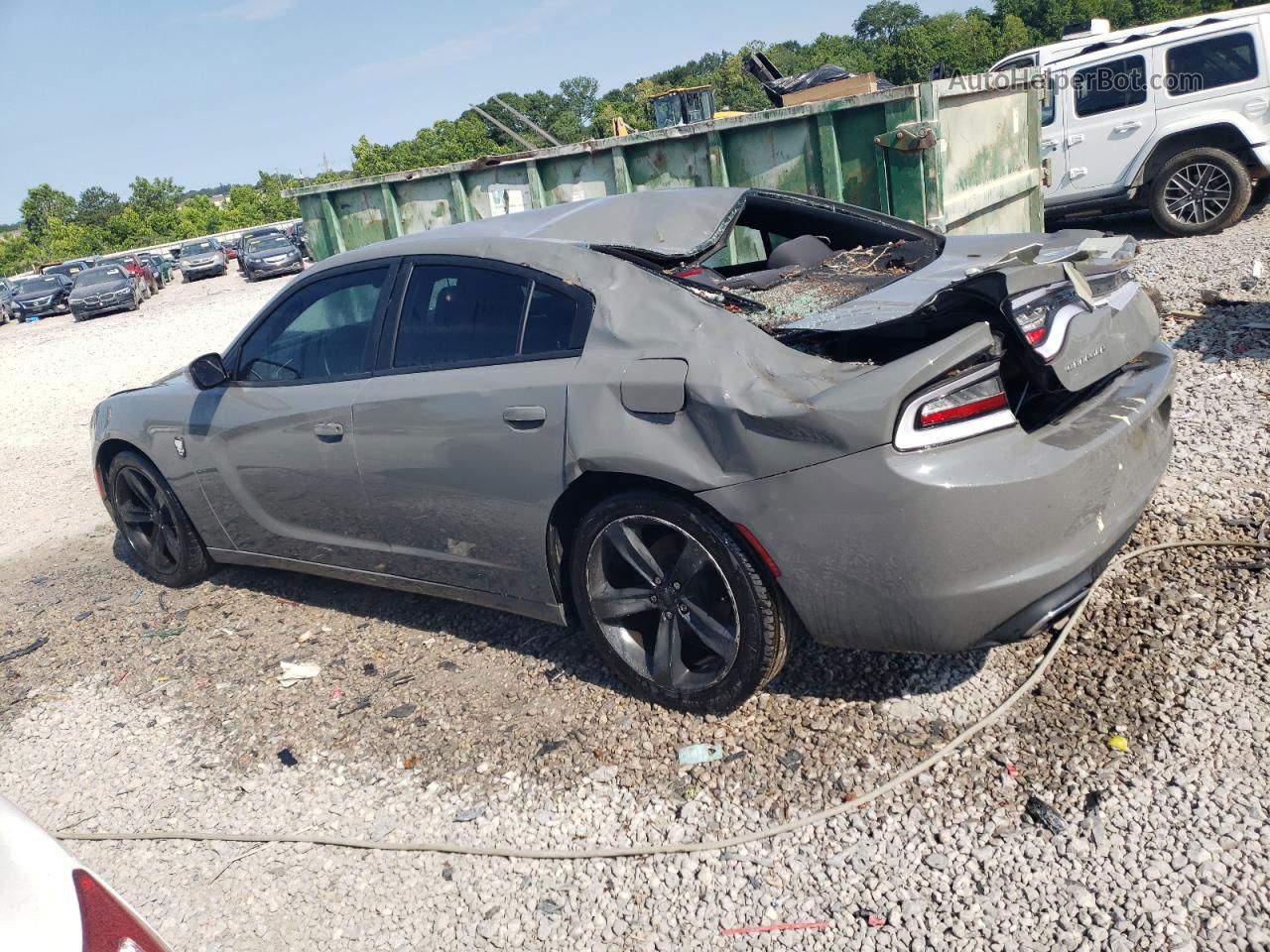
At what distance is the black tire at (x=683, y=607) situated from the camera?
3.06m

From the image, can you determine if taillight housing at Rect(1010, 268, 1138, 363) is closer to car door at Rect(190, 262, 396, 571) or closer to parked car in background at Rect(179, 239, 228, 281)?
car door at Rect(190, 262, 396, 571)

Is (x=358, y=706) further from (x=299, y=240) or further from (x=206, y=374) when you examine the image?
(x=299, y=240)

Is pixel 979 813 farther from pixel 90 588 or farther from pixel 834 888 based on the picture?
pixel 90 588

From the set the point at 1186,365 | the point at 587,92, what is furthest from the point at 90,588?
the point at 587,92

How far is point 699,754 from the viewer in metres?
3.21

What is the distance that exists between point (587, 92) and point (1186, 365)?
125m

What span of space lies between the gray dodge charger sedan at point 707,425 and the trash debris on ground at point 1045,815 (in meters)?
0.45

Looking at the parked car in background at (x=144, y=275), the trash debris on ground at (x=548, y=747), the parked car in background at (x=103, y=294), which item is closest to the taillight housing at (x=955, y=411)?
the trash debris on ground at (x=548, y=747)

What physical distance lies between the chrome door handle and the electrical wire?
134 centimetres

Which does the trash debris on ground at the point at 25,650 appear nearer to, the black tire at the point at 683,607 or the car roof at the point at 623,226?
the car roof at the point at 623,226

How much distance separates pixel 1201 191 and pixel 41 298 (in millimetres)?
33004

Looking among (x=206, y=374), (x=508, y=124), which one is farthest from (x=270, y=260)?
(x=508, y=124)

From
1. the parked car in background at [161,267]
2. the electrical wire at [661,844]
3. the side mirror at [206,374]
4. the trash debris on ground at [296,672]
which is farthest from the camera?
the parked car in background at [161,267]

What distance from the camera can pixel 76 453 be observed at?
9328 millimetres
